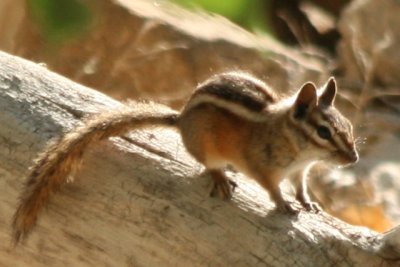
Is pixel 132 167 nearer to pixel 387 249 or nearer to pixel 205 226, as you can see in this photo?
pixel 205 226

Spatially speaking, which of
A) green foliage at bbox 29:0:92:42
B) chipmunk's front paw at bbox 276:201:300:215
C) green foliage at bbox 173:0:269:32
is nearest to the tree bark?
chipmunk's front paw at bbox 276:201:300:215

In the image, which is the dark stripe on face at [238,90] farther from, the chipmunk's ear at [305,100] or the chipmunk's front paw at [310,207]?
the chipmunk's front paw at [310,207]

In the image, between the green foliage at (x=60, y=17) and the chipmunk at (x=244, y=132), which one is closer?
the green foliage at (x=60, y=17)

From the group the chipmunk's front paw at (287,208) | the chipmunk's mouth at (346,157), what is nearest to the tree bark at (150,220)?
the chipmunk's front paw at (287,208)

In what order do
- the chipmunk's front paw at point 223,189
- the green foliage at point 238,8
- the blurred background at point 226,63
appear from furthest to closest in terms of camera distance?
the blurred background at point 226,63, the chipmunk's front paw at point 223,189, the green foliage at point 238,8

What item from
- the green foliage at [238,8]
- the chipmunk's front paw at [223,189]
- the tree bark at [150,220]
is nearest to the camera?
the green foliage at [238,8]

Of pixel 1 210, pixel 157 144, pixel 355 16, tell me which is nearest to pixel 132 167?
pixel 157 144

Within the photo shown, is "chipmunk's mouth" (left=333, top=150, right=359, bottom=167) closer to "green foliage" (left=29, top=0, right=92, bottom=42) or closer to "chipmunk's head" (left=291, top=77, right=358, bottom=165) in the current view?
"chipmunk's head" (left=291, top=77, right=358, bottom=165)
